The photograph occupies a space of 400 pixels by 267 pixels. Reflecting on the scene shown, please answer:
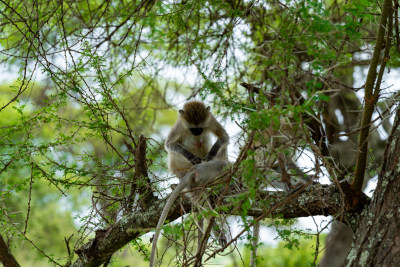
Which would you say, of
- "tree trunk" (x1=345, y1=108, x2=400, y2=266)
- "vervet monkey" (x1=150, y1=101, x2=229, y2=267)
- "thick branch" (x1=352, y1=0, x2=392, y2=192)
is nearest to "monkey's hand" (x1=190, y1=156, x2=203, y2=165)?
"vervet monkey" (x1=150, y1=101, x2=229, y2=267)

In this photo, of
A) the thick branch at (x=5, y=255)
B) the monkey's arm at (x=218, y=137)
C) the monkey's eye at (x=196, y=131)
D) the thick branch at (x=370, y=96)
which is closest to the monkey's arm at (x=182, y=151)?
the monkey's arm at (x=218, y=137)

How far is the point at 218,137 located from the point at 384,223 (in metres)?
3.50

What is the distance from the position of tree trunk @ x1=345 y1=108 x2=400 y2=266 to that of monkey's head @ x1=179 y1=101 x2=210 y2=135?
3.03 metres

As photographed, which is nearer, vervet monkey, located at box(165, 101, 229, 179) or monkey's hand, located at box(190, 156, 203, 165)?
monkey's hand, located at box(190, 156, 203, 165)

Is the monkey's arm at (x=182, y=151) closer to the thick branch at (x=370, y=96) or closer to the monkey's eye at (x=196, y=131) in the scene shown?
the monkey's eye at (x=196, y=131)

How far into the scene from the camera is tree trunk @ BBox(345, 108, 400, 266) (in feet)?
9.59

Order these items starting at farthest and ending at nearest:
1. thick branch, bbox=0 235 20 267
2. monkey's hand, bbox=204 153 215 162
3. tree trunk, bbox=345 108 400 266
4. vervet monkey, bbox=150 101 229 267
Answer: monkey's hand, bbox=204 153 215 162, vervet monkey, bbox=150 101 229 267, thick branch, bbox=0 235 20 267, tree trunk, bbox=345 108 400 266

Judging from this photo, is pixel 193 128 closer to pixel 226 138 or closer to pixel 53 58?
pixel 226 138

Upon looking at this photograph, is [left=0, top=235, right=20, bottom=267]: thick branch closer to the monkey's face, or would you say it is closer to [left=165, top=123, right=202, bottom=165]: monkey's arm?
[left=165, top=123, right=202, bottom=165]: monkey's arm

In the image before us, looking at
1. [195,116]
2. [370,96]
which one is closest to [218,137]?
[195,116]

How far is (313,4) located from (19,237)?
3.31 meters

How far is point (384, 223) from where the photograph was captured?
119 inches

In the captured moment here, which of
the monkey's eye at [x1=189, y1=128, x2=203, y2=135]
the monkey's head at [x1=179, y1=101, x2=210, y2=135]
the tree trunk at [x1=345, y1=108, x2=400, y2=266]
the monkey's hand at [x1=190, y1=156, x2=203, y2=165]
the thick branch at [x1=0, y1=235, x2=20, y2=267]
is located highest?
the monkey's head at [x1=179, y1=101, x2=210, y2=135]

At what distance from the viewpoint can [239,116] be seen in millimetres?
3287
